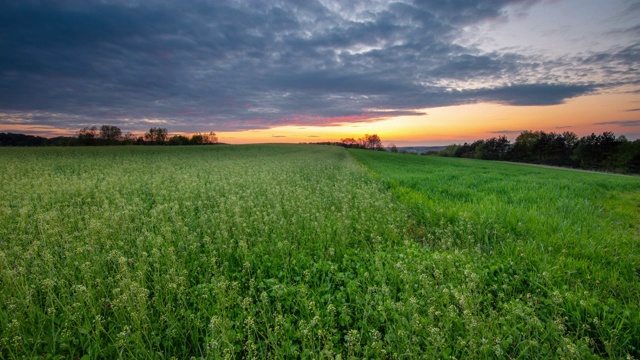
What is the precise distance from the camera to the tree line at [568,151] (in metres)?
77.2

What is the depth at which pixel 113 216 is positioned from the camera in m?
7.56

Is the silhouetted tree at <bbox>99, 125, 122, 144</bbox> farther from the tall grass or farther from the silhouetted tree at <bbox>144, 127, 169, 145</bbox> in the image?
the tall grass

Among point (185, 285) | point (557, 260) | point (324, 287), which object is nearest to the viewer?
point (185, 285)

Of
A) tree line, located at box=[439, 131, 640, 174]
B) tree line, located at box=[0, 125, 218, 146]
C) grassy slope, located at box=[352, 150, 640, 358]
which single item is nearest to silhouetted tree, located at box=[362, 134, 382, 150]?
tree line, located at box=[439, 131, 640, 174]

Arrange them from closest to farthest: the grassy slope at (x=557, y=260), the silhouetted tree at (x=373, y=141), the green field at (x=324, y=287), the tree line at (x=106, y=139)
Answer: the green field at (x=324, y=287) < the grassy slope at (x=557, y=260) < the tree line at (x=106, y=139) < the silhouetted tree at (x=373, y=141)

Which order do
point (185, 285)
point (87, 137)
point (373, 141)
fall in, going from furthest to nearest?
1. point (373, 141)
2. point (87, 137)
3. point (185, 285)

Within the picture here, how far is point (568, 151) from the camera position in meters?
99.1

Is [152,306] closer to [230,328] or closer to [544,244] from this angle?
[230,328]

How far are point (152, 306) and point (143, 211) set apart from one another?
5.41 m

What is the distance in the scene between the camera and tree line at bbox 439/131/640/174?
253ft

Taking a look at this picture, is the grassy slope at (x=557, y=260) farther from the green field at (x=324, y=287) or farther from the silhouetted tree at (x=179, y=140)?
the silhouetted tree at (x=179, y=140)

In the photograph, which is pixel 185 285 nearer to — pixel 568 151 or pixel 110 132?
pixel 110 132

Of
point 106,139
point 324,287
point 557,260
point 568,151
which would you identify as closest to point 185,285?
point 324,287

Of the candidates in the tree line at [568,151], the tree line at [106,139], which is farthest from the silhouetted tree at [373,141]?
the tree line at [106,139]
